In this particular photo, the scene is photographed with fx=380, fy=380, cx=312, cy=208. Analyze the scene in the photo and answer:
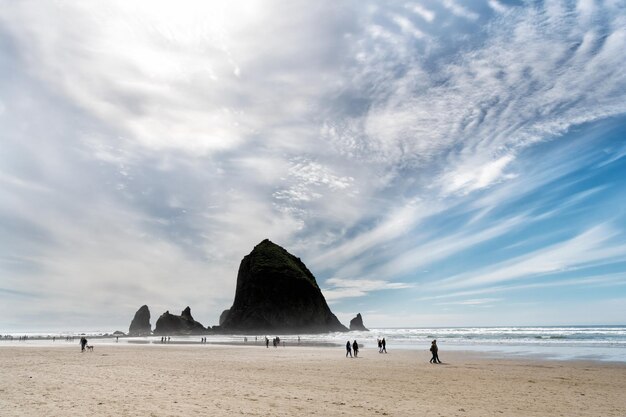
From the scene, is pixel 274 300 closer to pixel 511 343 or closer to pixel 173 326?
pixel 173 326

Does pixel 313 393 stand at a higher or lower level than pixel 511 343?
higher

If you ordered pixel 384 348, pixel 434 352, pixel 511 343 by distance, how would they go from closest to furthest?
pixel 434 352
pixel 384 348
pixel 511 343

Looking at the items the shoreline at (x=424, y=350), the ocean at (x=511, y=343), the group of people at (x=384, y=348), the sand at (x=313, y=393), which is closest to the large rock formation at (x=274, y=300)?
the ocean at (x=511, y=343)

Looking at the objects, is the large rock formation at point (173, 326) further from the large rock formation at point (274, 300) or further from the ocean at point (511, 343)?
the ocean at point (511, 343)

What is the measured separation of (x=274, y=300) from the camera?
502 feet

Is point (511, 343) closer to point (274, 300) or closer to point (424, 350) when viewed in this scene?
point (424, 350)

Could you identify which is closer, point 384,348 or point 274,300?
point 384,348

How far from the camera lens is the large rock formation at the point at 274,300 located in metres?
148

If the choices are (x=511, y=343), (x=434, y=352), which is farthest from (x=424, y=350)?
(x=511, y=343)

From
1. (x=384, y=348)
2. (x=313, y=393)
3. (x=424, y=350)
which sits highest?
(x=313, y=393)

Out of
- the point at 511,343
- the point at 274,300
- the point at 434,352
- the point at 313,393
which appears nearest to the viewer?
the point at 313,393

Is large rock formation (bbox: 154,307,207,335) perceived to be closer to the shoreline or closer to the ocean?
the ocean

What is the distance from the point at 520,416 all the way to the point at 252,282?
14968cm

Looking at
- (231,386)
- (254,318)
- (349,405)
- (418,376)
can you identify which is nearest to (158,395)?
(231,386)
